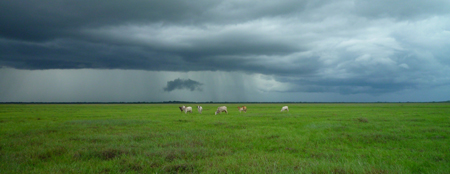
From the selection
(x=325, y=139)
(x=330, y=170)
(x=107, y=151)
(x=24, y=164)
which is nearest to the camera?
(x=330, y=170)

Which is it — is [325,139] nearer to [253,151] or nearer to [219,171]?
[253,151]

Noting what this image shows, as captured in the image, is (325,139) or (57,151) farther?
(325,139)

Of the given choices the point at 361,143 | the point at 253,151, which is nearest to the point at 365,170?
the point at 253,151

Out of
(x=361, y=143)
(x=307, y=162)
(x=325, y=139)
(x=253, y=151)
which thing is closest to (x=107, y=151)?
(x=253, y=151)

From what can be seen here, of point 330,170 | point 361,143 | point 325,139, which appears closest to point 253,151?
point 330,170

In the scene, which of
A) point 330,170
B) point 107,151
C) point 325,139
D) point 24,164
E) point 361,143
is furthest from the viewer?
point 325,139

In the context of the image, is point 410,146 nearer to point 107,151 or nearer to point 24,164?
point 107,151

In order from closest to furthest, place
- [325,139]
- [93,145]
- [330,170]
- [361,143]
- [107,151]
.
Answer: [330,170]
[107,151]
[93,145]
[361,143]
[325,139]

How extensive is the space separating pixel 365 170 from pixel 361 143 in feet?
16.7

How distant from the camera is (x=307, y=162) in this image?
8.02 m

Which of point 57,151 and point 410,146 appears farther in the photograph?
point 410,146

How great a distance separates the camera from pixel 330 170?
709 centimetres

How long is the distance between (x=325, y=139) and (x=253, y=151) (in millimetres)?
4562

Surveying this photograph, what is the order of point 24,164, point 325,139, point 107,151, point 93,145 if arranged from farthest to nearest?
point 325,139 < point 93,145 < point 107,151 < point 24,164
